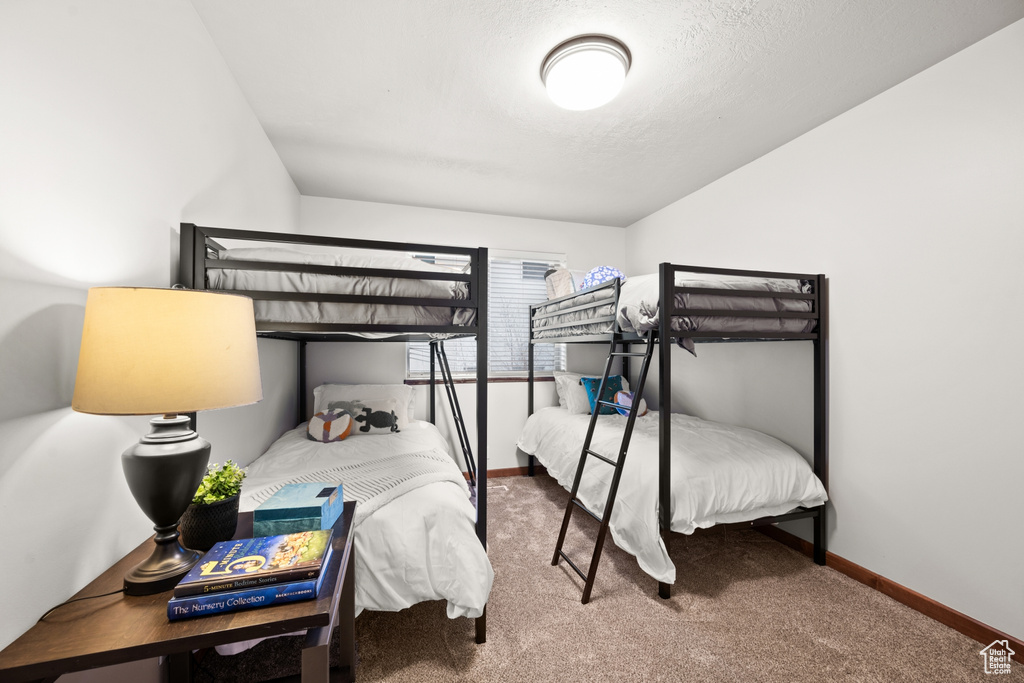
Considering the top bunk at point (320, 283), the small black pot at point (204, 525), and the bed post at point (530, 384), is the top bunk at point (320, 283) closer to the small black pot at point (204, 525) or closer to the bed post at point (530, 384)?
the small black pot at point (204, 525)

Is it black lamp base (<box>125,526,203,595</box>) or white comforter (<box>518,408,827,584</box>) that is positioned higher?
black lamp base (<box>125,526,203,595</box>)

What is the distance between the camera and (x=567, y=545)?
2.45m

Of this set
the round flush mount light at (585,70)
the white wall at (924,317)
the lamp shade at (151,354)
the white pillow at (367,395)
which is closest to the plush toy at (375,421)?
the white pillow at (367,395)

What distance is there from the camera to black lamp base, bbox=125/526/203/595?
885mm

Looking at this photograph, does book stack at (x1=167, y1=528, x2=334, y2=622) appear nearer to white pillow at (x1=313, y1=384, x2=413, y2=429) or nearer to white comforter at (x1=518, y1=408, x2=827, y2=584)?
white comforter at (x1=518, y1=408, x2=827, y2=584)

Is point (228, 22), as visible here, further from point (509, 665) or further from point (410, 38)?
point (509, 665)

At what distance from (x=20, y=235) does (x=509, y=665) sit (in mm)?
1831

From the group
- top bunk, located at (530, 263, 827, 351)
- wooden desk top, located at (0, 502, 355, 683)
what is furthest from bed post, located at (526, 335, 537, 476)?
wooden desk top, located at (0, 502, 355, 683)

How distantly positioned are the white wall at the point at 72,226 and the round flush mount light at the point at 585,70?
4.34ft

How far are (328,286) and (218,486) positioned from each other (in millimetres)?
749

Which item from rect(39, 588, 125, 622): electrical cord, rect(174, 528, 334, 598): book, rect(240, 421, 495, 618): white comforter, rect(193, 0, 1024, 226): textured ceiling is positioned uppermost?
rect(193, 0, 1024, 226): textured ceiling

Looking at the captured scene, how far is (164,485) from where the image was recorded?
871 mm

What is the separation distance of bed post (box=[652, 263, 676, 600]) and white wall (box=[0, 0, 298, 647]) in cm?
191

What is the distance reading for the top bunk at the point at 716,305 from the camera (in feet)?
6.52
